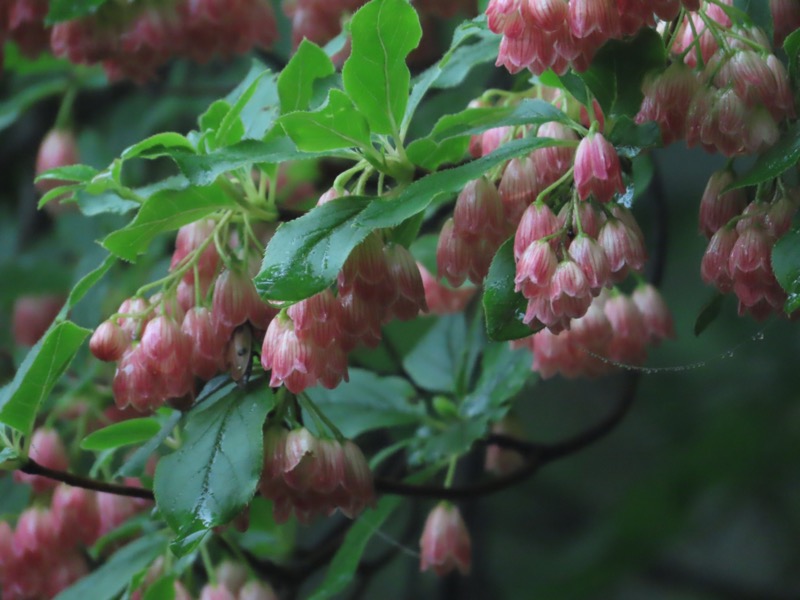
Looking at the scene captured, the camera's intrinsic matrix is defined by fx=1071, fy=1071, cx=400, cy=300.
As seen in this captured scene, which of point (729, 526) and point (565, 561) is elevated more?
point (565, 561)

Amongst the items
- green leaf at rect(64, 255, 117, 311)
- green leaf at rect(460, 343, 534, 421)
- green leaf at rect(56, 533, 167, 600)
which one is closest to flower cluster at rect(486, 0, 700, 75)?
green leaf at rect(64, 255, 117, 311)

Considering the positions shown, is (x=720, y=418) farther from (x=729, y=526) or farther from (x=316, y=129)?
(x=316, y=129)

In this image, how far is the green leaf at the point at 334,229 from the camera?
2.65 ft

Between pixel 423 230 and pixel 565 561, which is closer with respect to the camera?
pixel 423 230

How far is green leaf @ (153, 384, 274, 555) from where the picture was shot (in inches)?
34.5

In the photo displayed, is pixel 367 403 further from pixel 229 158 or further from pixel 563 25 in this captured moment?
pixel 563 25

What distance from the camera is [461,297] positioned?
1.61 meters

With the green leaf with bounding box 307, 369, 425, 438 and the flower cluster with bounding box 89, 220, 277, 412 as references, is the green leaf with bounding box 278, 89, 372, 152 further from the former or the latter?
the green leaf with bounding box 307, 369, 425, 438

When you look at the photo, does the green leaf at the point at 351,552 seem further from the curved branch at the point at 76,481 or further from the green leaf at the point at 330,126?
the green leaf at the point at 330,126

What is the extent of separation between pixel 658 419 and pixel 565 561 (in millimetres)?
635

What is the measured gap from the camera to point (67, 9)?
137cm

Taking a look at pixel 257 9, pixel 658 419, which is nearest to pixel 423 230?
pixel 257 9

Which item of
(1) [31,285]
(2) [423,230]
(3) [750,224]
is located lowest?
(1) [31,285]

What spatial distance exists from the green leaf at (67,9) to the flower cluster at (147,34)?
0.15 m
